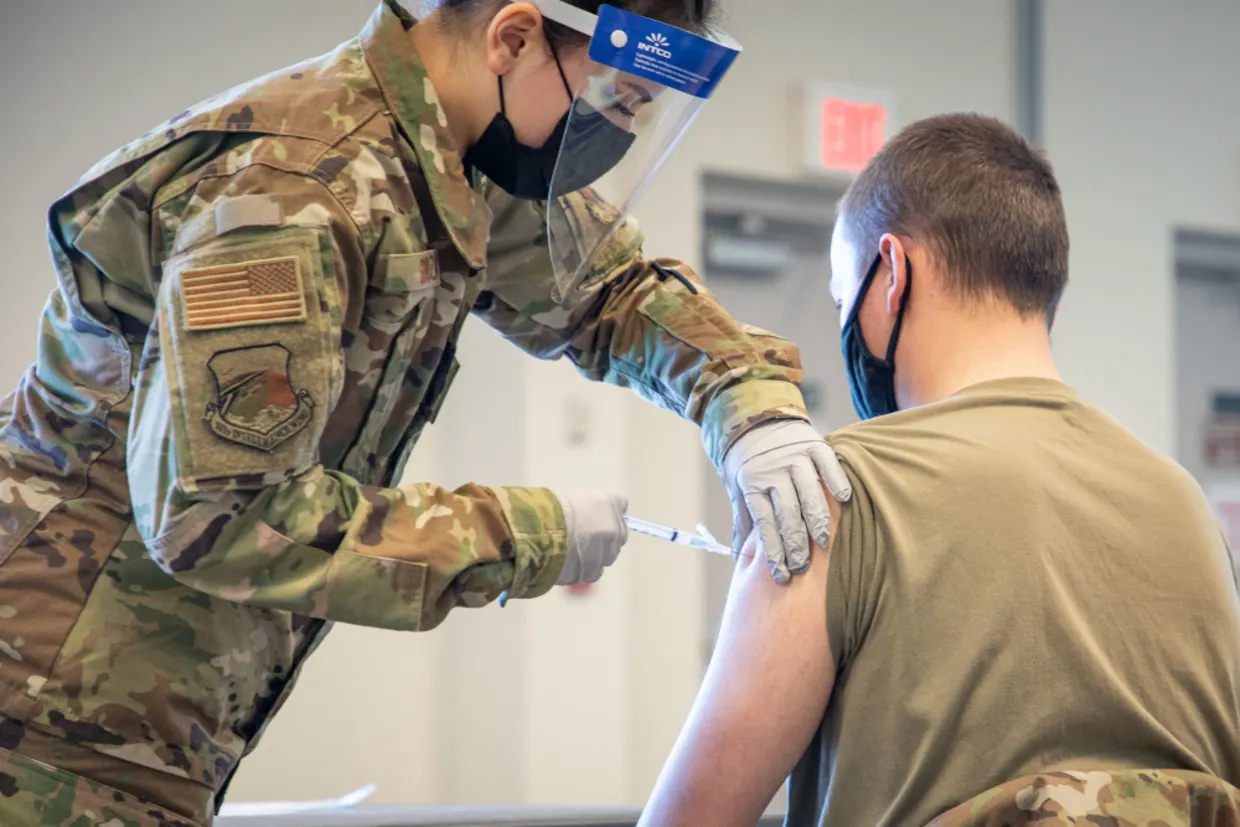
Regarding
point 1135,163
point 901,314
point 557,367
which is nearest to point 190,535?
point 901,314

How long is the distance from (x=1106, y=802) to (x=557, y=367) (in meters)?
2.21

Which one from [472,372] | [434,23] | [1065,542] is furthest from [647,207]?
[1065,542]

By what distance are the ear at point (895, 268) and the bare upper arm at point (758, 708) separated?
0.27 meters

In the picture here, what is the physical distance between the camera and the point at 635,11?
1.08 m

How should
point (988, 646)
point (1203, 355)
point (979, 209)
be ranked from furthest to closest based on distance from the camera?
point (1203, 355) → point (979, 209) → point (988, 646)

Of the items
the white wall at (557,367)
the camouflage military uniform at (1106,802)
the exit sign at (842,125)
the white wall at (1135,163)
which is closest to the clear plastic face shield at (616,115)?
the camouflage military uniform at (1106,802)

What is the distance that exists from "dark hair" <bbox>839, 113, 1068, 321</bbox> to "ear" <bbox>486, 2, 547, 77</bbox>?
0.41 meters

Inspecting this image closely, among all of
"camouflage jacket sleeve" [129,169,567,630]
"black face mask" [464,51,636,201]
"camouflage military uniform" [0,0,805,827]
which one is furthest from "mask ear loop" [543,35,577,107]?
"camouflage jacket sleeve" [129,169,567,630]

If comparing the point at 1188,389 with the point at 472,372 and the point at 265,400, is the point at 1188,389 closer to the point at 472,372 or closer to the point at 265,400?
the point at 472,372

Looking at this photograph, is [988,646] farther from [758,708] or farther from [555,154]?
[555,154]

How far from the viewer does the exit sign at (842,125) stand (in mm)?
3387

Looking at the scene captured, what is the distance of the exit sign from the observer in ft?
11.1

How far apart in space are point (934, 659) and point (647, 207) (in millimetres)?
2352

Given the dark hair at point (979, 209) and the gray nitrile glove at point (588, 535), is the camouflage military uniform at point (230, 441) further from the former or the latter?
the dark hair at point (979, 209)
